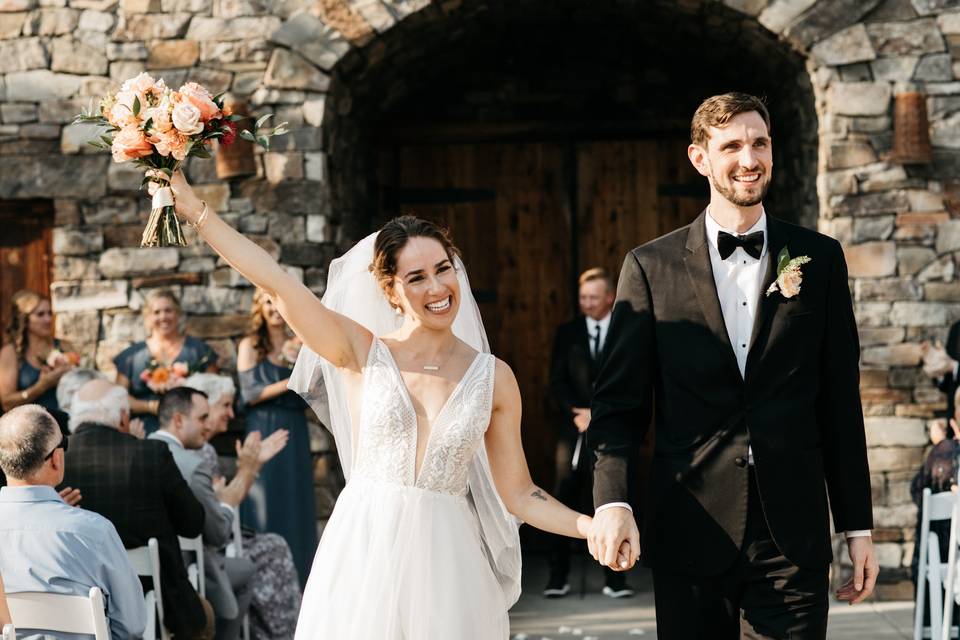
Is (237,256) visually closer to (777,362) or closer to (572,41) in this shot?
(777,362)

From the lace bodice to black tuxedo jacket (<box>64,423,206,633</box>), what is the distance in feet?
5.02

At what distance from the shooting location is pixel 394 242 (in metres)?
3.21

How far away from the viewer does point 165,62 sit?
22.9 ft

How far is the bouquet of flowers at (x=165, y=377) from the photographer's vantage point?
627 centimetres

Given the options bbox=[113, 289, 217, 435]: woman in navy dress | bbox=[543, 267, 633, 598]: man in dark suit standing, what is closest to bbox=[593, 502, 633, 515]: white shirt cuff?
bbox=[113, 289, 217, 435]: woman in navy dress

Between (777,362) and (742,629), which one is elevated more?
(777,362)

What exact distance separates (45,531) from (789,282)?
2088 millimetres

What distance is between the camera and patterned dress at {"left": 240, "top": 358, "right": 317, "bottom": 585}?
21.5ft

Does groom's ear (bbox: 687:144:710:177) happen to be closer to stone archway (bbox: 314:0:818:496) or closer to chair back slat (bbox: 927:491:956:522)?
chair back slat (bbox: 927:491:956:522)

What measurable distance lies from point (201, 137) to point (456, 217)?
532 cm

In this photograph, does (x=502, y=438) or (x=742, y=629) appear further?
(x=502, y=438)

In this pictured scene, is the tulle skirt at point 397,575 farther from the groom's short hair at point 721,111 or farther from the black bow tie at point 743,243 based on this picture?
the groom's short hair at point 721,111

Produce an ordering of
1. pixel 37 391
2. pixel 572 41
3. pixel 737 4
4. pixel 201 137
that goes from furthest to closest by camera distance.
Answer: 1. pixel 572 41
2. pixel 737 4
3. pixel 37 391
4. pixel 201 137

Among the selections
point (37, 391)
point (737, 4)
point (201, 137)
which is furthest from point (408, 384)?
point (737, 4)
